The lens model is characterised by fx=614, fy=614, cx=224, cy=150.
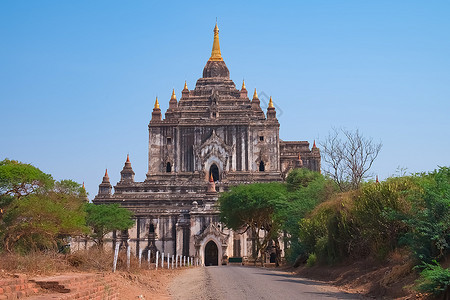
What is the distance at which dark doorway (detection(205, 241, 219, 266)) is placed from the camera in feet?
167

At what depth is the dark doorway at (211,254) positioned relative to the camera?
167 ft

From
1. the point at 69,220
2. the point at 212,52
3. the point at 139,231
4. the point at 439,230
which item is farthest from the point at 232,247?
the point at 439,230

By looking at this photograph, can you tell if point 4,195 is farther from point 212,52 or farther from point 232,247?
point 212,52

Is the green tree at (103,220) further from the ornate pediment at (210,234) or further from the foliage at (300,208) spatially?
the foliage at (300,208)

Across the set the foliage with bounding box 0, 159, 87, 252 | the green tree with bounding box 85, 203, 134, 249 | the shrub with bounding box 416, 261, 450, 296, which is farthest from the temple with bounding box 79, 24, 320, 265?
the shrub with bounding box 416, 261, 450, 296

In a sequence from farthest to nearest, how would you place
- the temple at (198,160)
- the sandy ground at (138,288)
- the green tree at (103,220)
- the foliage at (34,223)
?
the temple at (198,160)
the green tree at (103,220)
the foliage at (34,223)
the sandy ground at (138,288)

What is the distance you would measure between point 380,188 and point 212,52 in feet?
165

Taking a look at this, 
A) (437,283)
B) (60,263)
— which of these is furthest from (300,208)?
(437,283)

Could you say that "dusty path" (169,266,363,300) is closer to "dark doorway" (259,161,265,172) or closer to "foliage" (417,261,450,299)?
"foliage" (417,261,450,299)

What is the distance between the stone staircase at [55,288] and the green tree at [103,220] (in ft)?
112

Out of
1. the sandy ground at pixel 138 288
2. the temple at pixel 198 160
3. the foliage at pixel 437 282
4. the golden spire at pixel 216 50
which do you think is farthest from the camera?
the golden spire at pixel 216 50

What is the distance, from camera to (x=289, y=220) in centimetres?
3706

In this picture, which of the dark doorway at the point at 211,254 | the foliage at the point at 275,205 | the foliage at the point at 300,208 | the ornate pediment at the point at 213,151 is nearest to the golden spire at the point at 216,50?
the ornate pediment at the point at 213,151

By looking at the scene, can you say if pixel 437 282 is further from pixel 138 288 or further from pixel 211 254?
pixel 211 254
